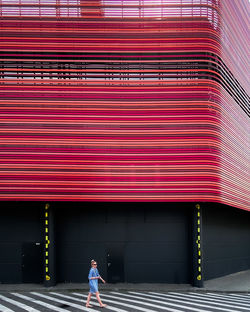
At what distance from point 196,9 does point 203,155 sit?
25.6ft

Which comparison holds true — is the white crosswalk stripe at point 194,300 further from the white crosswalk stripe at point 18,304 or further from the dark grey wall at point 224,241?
the white crosswalk stripe at point 18,304

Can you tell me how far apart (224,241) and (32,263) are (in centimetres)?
1231

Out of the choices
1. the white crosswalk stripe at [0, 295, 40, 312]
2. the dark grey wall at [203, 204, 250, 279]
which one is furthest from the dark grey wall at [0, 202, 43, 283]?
the dark grey wall at [203, 204, 250, 279]

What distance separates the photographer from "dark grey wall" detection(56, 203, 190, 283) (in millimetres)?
18719

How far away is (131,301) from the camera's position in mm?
14641

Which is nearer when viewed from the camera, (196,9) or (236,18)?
(196,9)

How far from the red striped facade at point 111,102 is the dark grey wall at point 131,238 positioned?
1915 millimetres

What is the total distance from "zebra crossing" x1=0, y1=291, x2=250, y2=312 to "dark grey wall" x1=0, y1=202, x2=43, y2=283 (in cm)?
248

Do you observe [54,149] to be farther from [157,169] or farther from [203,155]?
[203,155]

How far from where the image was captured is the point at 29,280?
60.5 ft

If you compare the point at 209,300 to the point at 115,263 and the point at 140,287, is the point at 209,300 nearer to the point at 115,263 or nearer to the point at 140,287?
the point at 140,287

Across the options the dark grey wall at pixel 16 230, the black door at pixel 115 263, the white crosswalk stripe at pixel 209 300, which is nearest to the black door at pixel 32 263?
the dark grey wall at pixel 16 230

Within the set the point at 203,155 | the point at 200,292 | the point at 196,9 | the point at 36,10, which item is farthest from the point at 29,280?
the point at 196,9

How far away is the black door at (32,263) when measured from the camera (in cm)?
1842
